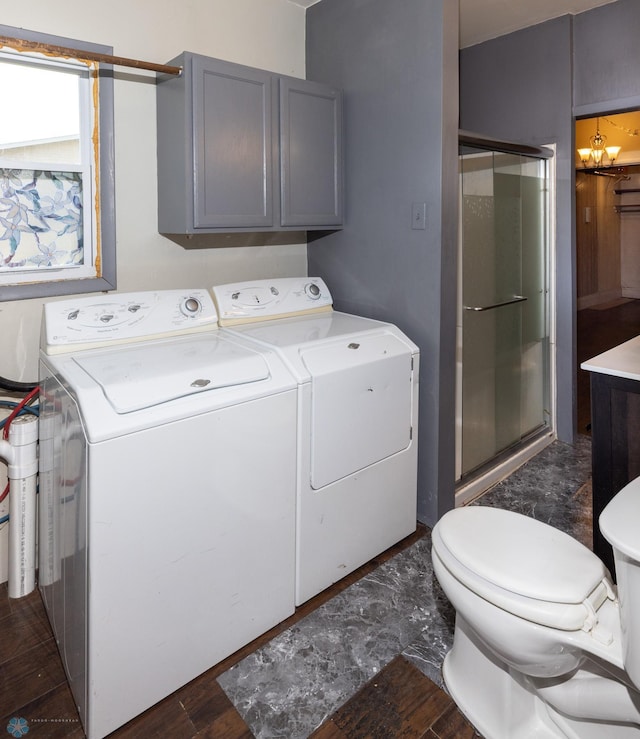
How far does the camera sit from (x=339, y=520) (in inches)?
80.7

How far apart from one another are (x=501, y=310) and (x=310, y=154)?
140 cm

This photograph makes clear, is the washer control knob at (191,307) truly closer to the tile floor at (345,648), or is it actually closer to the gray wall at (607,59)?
the tile floor at (345,648)

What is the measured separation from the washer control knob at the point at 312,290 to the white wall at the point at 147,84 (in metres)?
0.29

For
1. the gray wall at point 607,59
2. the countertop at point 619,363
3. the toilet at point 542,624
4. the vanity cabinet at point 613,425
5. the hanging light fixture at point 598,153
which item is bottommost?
the toilet at point 542,624

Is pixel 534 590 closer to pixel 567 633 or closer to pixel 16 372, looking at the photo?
pixel 567 633

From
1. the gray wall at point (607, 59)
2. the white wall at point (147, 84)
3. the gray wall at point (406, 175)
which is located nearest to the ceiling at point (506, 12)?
the gray wall at point (607, 59)

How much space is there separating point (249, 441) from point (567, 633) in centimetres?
100

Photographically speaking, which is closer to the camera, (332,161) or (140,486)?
(140,486)

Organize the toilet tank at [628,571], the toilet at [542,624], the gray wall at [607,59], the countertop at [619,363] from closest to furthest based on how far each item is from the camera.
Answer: the toilet tank at [628,571] < the toilet at [542,624] < the countertop at [619,363] < the gray wall at [607,59]

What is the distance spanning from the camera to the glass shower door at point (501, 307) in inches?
109

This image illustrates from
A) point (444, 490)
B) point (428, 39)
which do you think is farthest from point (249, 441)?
→ point (428, 39)

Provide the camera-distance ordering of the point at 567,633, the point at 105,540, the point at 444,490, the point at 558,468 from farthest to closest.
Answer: the point at 558,468 < the point at 444,490 < the point at 105,540 < the point at 567,633

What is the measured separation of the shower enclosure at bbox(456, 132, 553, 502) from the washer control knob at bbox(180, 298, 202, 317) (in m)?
1.32

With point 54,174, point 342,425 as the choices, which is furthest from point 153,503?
point 54,174
